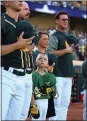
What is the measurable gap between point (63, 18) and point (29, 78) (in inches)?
83.9

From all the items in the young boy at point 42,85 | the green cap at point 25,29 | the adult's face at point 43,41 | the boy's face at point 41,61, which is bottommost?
the young boy at point 42,85

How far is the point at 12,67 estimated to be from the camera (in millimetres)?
2969

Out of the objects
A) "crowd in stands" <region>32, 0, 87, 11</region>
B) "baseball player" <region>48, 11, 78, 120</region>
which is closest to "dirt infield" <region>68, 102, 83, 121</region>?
"baseball player" <region>48, 11, 78, 120</region>

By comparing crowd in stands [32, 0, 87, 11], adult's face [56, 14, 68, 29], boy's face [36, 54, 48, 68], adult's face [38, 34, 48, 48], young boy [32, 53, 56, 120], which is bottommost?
young boy [32, 53, 56, 120]

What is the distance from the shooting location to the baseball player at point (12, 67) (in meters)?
2.88

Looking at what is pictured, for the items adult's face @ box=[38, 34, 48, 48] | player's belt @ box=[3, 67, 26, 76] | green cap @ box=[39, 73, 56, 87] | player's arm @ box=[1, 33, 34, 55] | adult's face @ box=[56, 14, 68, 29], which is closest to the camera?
player's arm @ box=[1, 33, 34, 55]

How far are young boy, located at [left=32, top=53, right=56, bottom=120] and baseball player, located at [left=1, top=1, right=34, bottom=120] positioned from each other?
1.25 meters

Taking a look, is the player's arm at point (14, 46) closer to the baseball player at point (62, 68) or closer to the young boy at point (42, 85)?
the young boy at point (42, 85)

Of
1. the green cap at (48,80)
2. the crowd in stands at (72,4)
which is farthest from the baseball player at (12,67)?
the crowd in stands at (72,4)

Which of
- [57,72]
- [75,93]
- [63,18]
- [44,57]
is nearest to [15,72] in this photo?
[44,57]

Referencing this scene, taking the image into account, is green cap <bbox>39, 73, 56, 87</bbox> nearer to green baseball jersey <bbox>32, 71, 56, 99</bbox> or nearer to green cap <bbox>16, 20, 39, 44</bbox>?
green baseball jersey <bbox>32, 71, 56, 99</bbox>

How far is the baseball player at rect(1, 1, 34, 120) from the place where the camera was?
2885mm

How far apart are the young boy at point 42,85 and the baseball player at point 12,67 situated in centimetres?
125

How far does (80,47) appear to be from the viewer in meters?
16.8
